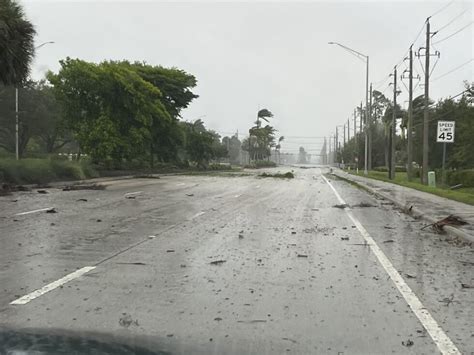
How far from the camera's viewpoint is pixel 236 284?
7375 mm

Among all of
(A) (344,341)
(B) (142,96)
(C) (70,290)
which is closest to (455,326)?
(A) (344,341)

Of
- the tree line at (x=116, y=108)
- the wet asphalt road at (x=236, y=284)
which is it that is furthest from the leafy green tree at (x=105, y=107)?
the wet asphalt road at (x=236, y=284)

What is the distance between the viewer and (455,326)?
5.73 m

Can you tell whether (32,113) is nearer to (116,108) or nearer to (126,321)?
(116,108)

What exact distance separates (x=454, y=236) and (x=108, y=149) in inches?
1270

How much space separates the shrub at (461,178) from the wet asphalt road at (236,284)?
2165 centimetres

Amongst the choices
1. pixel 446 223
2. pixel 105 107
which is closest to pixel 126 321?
pixel 446 223

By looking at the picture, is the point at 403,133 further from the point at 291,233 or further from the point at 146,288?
the point at 146,288

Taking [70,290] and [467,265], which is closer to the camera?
[70,290]

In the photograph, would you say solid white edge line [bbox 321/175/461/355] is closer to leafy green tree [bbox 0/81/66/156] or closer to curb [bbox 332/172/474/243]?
curb [bbox 332/172/474/243]

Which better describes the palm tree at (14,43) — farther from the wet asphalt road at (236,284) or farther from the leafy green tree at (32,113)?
the leafy green tree at (32,113)

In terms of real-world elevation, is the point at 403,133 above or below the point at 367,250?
above

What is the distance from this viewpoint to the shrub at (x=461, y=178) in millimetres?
33719

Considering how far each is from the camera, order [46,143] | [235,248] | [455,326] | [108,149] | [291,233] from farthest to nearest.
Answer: [46,143] → [108,149] → [291,233] → [235,248] → [455,326]
